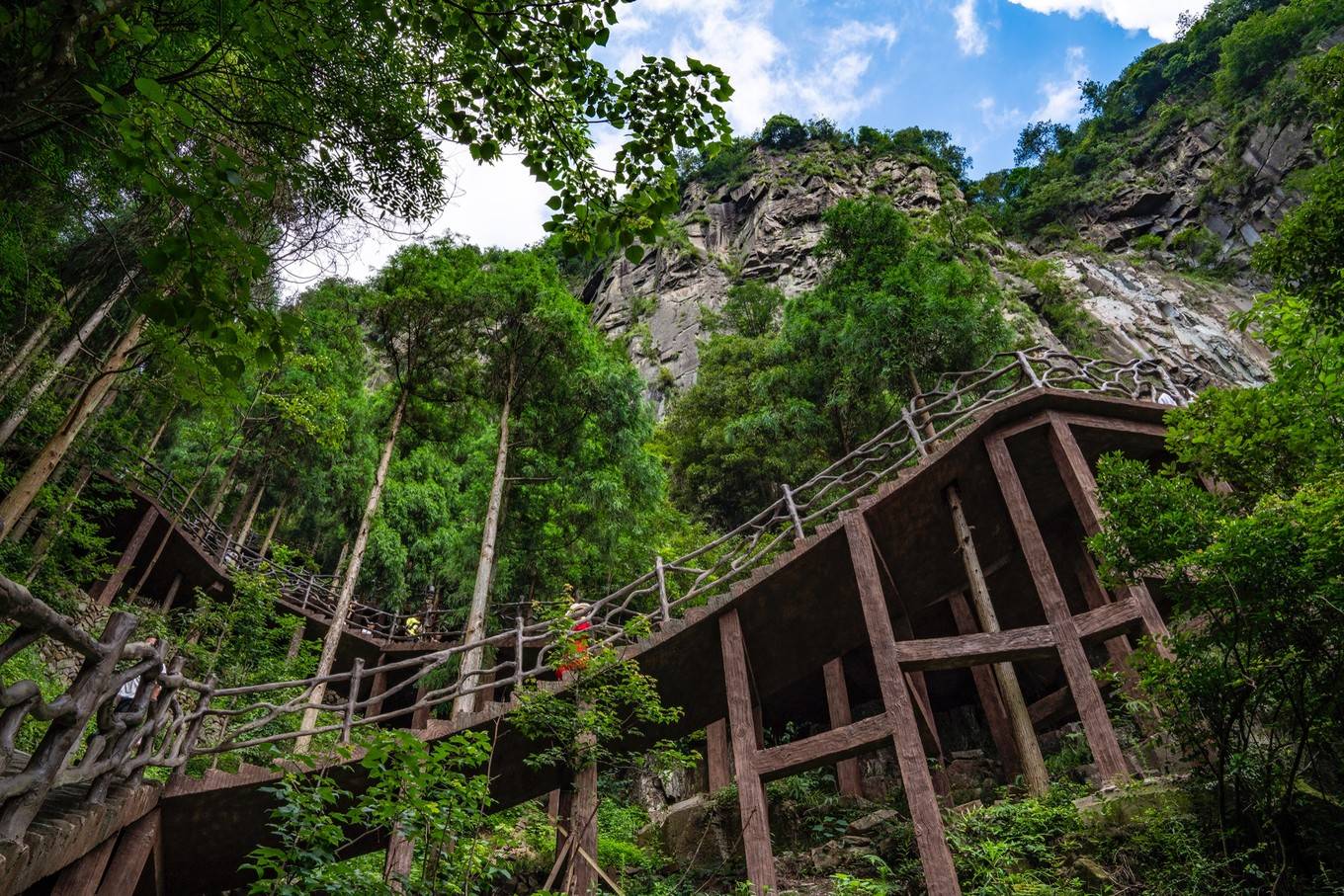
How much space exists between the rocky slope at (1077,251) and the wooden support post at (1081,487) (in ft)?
55.9

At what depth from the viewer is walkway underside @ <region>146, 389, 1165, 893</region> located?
6.03 m

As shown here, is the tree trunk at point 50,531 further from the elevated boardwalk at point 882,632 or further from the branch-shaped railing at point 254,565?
the elevated boardwalk at point 882,632

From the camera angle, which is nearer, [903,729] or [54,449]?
[903,729]

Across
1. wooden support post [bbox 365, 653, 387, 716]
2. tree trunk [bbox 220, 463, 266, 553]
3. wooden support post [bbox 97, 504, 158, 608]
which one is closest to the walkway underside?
wooden support post [bbox 365, 653, 387, 716]

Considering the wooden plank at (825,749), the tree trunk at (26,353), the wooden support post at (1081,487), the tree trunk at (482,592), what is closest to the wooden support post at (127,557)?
the tree trunk at (26,353)

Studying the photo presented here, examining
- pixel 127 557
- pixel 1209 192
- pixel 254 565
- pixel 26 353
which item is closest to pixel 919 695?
pixel 26 353

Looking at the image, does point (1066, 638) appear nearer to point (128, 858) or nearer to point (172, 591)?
point (128, 858)

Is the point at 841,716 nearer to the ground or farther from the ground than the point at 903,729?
farther from the ground

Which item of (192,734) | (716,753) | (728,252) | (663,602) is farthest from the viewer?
(728,252)

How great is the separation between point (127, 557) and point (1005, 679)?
606 inches

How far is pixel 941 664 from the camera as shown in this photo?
6891 millimetres

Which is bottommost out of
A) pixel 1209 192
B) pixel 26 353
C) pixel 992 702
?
pixel 992 702

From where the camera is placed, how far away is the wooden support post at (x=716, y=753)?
30.2 ft

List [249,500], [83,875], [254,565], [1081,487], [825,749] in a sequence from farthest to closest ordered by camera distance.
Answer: [249,500] < [254,565] < [1081,487] < [825,749] < [83,875]
